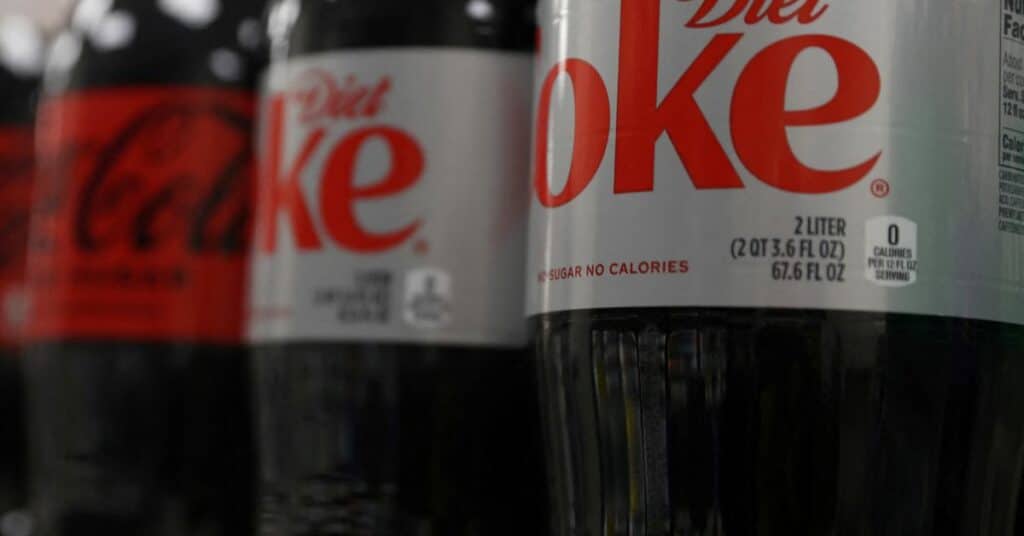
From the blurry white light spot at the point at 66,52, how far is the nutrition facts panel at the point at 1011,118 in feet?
2.08

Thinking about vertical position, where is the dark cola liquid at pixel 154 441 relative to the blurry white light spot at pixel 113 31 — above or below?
below

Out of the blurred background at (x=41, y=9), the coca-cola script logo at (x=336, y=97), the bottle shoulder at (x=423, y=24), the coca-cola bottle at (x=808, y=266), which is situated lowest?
the coca-cola bottle at (x=808, y=266)

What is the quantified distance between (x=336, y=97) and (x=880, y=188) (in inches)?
12.3

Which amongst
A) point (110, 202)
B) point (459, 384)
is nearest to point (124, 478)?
point (110, 202)

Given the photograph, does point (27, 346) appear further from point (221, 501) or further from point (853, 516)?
point (853, 516)

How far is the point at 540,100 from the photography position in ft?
2.07

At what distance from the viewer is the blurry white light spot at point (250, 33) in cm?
95

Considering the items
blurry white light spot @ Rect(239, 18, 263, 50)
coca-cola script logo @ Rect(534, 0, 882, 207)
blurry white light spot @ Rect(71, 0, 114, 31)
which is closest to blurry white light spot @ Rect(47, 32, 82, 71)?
blurry white light spot @ Rect(71, 0, 114, 31)

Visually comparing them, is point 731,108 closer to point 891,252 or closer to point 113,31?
point 891,252

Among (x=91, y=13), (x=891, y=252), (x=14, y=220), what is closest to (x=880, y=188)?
(x=891, y=252)

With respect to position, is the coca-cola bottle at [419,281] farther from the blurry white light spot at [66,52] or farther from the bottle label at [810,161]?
the blurry white light spot at [66,52]

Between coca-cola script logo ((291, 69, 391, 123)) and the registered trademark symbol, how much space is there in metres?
0.28

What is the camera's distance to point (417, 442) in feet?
2.35

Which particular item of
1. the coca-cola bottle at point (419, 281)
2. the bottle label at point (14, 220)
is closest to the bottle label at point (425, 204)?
the coca-cola bottle at point (419, 281)
